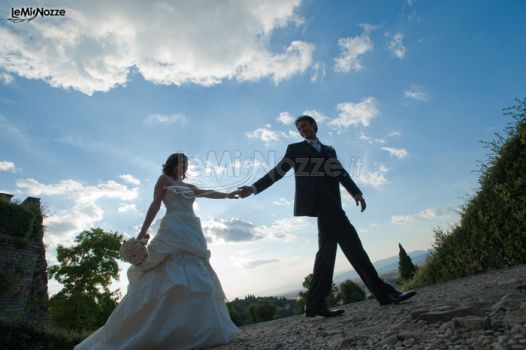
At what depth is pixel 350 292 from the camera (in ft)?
113

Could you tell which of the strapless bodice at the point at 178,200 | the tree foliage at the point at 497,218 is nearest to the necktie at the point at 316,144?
the strapless bodice at the point at 178,200

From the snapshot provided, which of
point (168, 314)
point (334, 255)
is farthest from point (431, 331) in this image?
point (168, 314)

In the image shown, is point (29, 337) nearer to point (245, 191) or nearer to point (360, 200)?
point (245, 191)

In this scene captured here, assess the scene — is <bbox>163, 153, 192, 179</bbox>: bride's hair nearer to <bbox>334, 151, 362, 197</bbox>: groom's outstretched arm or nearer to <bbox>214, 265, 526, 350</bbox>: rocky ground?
<bbox>334, 151, 362, 197</bbox>: groom's outstretched arm

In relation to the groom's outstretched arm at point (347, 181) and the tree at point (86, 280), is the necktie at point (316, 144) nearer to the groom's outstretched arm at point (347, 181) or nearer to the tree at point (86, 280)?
the groom's outstretched arm at point (347, 181)

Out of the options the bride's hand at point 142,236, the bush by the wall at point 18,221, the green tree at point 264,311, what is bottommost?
the green tree at point 264,311

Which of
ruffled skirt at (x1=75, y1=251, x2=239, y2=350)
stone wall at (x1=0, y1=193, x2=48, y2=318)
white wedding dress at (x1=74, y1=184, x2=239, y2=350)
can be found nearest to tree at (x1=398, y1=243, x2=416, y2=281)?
white wedding dress at (x1=74, y1=184, x2=239, y2=350)

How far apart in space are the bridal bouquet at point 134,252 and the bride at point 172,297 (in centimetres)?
7

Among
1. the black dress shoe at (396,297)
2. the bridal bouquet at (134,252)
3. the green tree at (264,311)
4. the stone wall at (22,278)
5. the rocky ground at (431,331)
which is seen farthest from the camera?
the green tree at (264,311)

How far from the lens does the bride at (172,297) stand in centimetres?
364

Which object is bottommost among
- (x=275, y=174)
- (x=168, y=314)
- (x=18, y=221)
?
(x=168, y=314)

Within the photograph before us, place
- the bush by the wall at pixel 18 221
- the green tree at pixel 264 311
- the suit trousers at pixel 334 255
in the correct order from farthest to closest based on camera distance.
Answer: the green tree at pixel 264 311, the bush by the wall at pixel 18 221, the suit trousers at pixel 334 255

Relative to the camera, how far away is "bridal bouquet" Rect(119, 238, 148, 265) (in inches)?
162

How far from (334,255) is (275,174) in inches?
61.6
